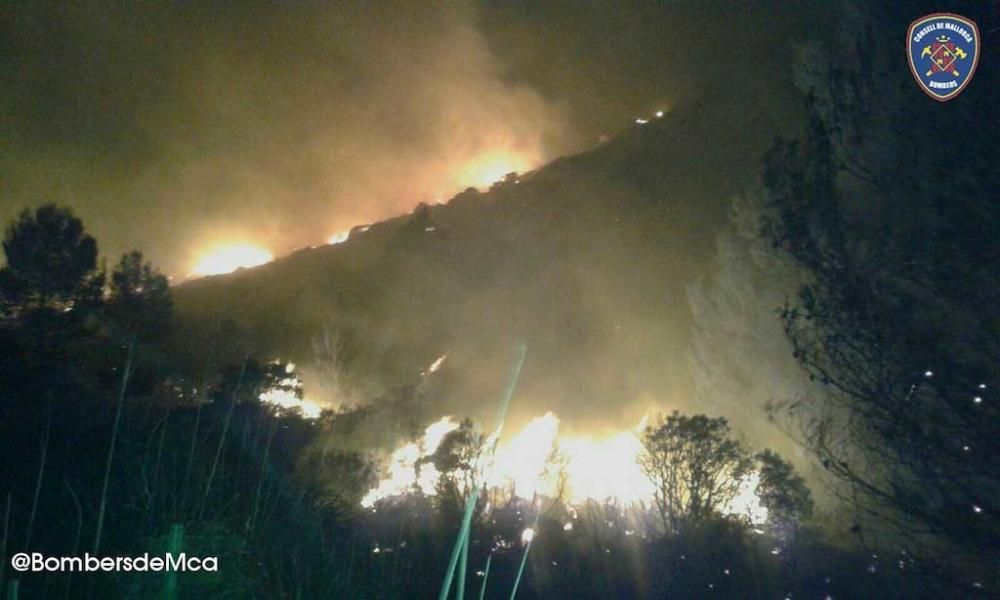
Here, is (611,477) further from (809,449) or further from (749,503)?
(809,449)

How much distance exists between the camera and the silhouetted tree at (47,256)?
13.2m

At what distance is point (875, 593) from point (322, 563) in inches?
245

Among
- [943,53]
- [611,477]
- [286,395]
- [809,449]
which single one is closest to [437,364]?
[611,477]

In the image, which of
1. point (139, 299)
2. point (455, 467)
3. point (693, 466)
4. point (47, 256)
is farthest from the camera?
point (139, 299)

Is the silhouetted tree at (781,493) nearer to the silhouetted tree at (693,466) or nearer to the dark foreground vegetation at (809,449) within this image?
the silhouetted tree at (693,466)

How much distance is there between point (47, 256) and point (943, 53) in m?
15.8

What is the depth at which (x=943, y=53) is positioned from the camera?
6324mm

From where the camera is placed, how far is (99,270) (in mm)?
14516

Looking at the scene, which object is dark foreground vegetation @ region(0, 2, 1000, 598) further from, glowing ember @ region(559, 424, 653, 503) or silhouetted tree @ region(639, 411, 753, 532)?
glowing ember @ region(559, 424, 653, 503)

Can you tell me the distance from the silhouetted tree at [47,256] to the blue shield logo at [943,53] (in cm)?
1430

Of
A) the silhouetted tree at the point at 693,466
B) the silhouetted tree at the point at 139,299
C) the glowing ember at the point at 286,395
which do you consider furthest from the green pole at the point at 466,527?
the silhouetted tree at the point at 139,299

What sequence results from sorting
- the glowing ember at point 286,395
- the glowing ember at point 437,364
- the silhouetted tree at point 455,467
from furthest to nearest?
the glowing ember at point 437,364 < the glowing ember at point 286,395 < the silhouetted tree at point 455,467

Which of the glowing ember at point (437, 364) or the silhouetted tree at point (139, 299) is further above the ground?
the glowing ember at point (437, 364)

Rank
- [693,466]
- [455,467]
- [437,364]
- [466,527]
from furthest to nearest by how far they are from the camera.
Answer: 1. [437,364]
2. [693,466]
3. [455,467]
4. [466,527]
